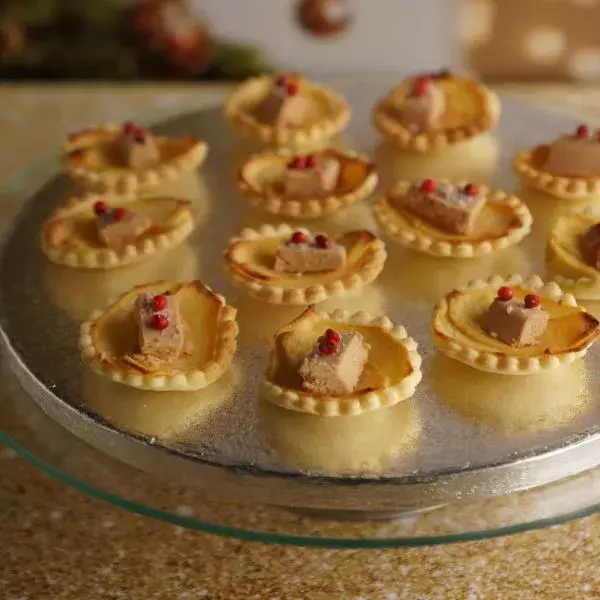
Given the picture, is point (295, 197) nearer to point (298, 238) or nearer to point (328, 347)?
point (298, 238)

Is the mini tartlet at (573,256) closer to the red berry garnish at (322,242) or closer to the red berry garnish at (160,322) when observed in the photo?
the red berry garnish at (322,242)

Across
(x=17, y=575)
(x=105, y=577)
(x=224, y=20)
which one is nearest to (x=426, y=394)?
(x=105, y=577)

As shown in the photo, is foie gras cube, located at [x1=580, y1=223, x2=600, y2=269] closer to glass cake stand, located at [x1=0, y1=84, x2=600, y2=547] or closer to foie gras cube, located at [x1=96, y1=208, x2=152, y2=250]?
glass cake stand, located at [x1=0, y1=84, x2=600, y2=547]

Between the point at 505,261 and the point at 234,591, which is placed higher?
the point at 505,261

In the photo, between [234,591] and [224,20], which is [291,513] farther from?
[224,20]

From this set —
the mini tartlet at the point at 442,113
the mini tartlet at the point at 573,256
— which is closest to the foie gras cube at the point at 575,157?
the mini tartlet at the point at 573,256
